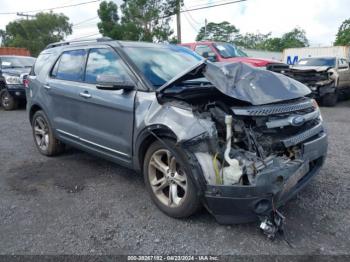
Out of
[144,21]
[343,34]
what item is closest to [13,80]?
[144,21]

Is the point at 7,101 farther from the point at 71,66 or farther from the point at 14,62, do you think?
the point at 71,66

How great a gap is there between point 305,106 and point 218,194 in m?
1.36

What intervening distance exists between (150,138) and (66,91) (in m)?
1.81

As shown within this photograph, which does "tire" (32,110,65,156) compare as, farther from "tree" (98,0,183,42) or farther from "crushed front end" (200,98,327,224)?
"tree" (98,0,183,42)

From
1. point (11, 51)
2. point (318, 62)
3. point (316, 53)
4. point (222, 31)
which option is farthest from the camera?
→ point (222, 31)

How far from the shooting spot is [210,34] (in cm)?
5109

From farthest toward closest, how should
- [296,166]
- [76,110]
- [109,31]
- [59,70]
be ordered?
1. [109,31]
2. [59,70]
3. [76,110]
4. [296,166]

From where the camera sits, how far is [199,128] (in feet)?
9.64

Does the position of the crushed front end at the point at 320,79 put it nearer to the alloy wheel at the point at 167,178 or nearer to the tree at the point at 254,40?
the alloy wheel at the point at 167,178

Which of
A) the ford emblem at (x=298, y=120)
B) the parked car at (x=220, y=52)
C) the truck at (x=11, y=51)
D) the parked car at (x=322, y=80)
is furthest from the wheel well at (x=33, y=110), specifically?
the truck at (x=11, y=51)

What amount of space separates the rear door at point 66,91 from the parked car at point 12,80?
21.0 ft

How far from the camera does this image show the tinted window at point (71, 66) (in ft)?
14.8

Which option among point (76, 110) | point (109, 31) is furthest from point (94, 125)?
point (109, 31)

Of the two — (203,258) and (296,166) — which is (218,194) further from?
(296,166)
